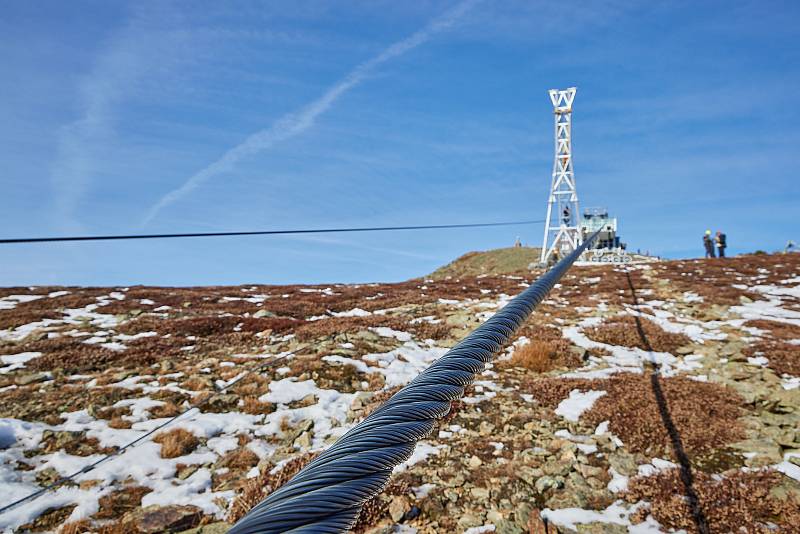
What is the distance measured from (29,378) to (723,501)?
40.4ft

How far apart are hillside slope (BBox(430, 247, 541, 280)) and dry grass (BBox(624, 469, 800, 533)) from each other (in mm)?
52336

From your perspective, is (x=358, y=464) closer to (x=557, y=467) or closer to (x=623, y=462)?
(x=557, y=467)

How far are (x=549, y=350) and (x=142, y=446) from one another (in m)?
8.09

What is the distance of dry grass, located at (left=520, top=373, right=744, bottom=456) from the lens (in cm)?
618

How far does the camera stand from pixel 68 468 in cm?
582

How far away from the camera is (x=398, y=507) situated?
15.7 ft

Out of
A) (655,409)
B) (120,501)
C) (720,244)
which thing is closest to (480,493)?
(655,409)

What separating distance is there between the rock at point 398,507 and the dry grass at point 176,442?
10.7 ft

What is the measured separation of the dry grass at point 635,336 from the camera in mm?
10938

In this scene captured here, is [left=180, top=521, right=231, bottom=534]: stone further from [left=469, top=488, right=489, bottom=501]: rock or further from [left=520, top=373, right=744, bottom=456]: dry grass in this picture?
[left=520, top=373, right=744, bottom=456]: dry grass

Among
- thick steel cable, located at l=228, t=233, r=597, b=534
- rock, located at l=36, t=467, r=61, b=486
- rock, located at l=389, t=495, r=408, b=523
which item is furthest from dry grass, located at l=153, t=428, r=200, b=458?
thick steel cable, located at l=228, t=233, r=597, b=534

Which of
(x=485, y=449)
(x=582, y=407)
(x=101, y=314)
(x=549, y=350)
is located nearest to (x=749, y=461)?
(x=582, y=407)

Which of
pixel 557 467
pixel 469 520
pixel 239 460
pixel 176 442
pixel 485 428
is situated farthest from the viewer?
pixel 485 428

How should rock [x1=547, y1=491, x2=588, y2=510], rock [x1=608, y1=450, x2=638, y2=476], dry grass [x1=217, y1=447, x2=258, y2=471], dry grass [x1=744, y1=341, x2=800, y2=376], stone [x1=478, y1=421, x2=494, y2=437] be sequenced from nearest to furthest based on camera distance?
1. rock [x1=547, y1=491, x2=588, y2=510]
2. rock [x1=608, y1=450, x2=638, y2=476]
3. dry grass [x1=217, y1=447, x2=258, y2=471]
4. stone [x1=478, y1=421, x2=494, y2=437]
5. dry grass [x1=744, y1=341, x2=800, y2=376]
